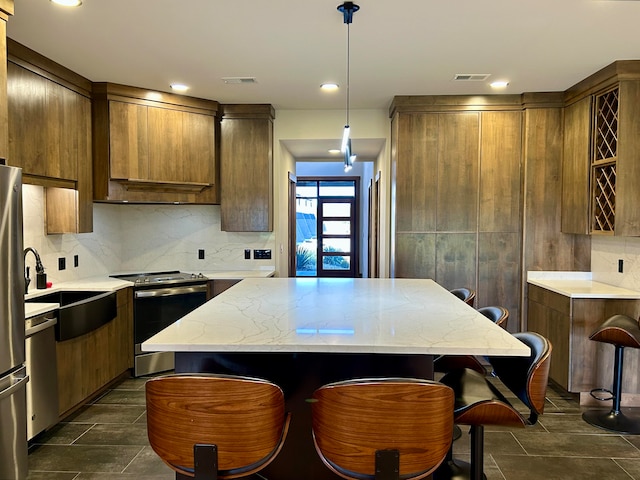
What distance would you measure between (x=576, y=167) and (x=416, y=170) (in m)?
1.39

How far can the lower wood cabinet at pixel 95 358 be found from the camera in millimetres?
3148

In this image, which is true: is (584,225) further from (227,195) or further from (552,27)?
(227,195)

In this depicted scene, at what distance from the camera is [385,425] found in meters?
1.46

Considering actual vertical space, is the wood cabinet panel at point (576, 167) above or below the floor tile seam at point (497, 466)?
above

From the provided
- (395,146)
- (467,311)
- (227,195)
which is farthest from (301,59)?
(467,311)

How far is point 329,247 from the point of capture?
10688mm

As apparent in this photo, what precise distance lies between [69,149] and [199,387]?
2.95 metres

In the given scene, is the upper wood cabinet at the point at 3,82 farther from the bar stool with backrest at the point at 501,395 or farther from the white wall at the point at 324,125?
the white wall at the point at 324,125

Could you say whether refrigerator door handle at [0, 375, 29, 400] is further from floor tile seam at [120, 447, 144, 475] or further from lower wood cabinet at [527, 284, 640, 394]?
lower wood cabinet at [527, 284, 640, 394]

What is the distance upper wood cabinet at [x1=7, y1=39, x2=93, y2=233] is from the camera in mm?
3047

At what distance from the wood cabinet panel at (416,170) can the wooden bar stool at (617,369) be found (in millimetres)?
1739

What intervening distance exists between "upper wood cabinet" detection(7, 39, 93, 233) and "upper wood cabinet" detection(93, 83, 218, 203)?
135 mm

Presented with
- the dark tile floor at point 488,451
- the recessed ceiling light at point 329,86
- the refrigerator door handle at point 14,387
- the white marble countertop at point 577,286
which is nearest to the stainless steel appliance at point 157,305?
the dark tile floor at point 488,451

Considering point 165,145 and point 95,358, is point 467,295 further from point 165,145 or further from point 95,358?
point 165,145
